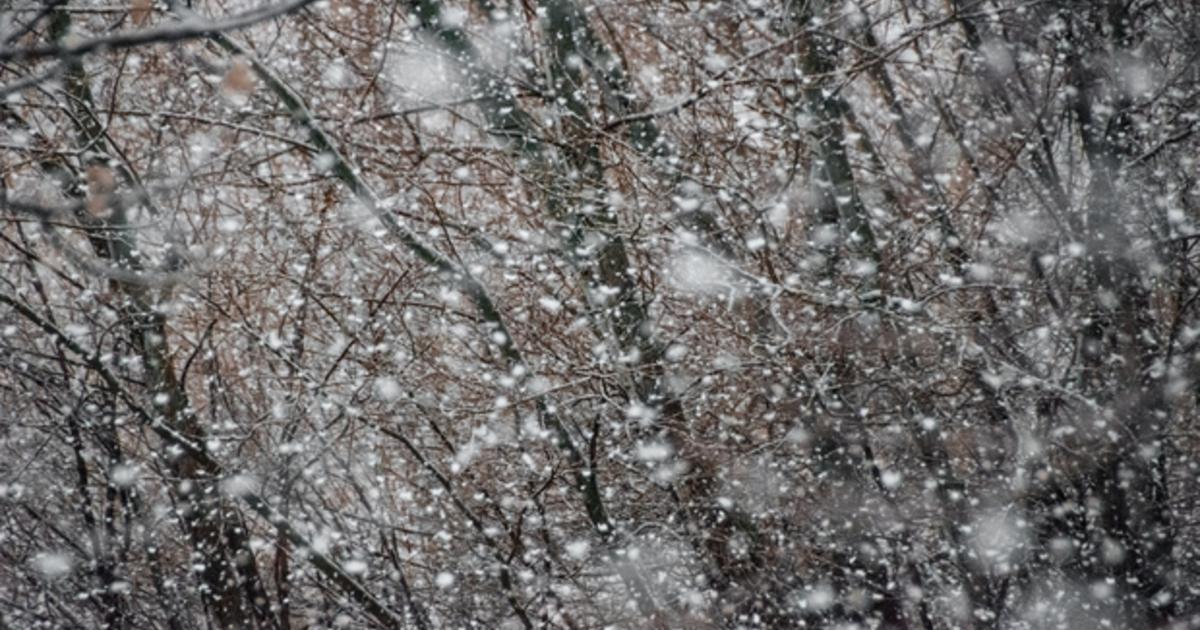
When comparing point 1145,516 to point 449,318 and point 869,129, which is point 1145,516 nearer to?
point 869,129

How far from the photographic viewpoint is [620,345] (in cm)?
681

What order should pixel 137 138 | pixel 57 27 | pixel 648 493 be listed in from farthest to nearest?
pixel 137 138
pixel 648 493
pixel 57 27

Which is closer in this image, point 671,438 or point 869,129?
point 671,438

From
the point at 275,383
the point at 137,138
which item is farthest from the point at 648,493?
the point at 137,138

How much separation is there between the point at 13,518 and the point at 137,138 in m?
3.05

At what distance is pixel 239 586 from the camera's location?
657 centimetres

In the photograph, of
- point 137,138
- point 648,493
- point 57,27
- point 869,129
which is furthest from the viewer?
point 869,129

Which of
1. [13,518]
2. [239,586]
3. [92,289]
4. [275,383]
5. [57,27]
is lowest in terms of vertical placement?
[239,586]

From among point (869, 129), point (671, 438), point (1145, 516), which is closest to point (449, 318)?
point (671, 438)

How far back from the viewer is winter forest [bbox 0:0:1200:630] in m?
6.39

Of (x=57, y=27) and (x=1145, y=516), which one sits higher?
(x=57, y=27)

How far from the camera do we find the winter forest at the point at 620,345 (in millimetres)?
6391

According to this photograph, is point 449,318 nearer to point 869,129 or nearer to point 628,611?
point 628,611

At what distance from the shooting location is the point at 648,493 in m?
6.96
